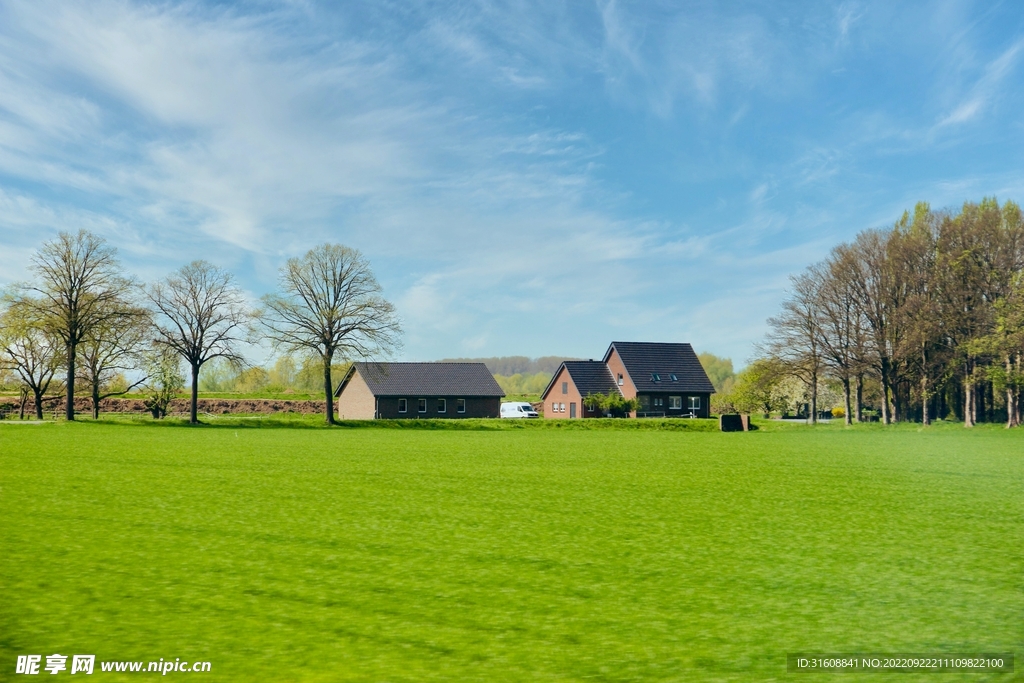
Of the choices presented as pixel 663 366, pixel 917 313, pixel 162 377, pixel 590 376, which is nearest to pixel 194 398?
pixel 162 377

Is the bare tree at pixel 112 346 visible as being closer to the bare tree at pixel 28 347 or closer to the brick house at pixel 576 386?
the bare tree at pixel 28 347

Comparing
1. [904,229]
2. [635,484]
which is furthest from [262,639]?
[904,229]

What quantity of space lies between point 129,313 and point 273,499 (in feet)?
128

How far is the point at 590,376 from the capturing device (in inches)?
2618

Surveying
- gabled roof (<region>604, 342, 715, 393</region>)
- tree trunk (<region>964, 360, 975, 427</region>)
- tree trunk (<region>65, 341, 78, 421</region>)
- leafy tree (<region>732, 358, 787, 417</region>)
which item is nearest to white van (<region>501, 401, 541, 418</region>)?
gabled roof (<region>604, 342, 715, 393</region>)

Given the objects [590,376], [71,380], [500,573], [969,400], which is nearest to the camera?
[500,573]

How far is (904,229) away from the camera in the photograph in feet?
185

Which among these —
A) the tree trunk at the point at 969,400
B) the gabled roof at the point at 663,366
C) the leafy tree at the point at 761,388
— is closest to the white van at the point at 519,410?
the gabled roof at the point at 663,366

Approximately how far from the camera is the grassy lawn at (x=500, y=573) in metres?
5.36

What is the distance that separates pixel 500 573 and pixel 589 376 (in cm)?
5931

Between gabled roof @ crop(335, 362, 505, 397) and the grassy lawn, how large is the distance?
154 ft

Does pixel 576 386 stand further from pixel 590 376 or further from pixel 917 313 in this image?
pixel 917 313

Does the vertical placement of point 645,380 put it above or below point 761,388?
above

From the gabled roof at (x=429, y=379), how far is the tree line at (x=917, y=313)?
2315cm
